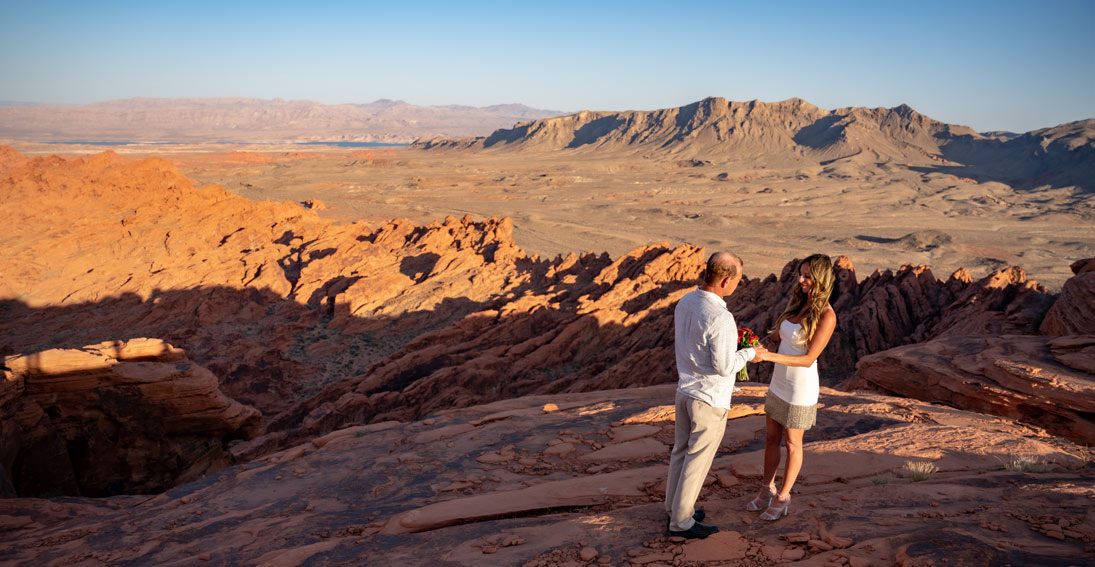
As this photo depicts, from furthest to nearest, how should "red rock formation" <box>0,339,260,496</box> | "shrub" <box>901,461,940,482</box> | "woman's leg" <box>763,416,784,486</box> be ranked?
"red rock formation" <box>0,339,260,496</box> → "shrub" <box>901,461,940,482</box> → "woman's leg" <box>763,416,784,486</box>

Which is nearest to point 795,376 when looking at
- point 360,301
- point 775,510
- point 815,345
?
point 815,345

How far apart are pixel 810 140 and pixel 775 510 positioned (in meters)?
133

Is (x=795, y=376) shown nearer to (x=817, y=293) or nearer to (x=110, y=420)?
Answer: (x=817, y=293)

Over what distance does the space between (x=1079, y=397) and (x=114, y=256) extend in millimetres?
31342

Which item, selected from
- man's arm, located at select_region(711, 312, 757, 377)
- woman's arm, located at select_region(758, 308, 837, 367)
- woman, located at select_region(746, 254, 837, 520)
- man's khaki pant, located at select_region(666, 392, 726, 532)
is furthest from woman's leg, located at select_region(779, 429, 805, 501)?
man's arm, located at select_region(711, 312, 757, 377)

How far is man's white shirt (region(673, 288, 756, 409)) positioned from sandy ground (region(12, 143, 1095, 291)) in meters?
34.2

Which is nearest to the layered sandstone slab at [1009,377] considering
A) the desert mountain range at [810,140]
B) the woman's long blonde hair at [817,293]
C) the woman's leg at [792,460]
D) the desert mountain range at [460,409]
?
the desert mountain range at [460,409]

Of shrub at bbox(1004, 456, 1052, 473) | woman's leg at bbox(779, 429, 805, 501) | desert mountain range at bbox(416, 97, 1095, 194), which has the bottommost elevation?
shrub at bbox(1004, 456, 1052, 473)

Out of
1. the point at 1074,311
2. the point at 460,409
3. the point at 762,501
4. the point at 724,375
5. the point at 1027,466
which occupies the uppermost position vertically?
the point at 724,375

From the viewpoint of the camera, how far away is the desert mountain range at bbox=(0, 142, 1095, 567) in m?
4.79

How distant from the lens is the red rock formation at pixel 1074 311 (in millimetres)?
11742

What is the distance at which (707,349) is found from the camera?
4.09 meters

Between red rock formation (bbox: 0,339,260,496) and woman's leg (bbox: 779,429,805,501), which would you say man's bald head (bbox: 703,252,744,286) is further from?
red rock formation (bbox: 0,339,260,496)

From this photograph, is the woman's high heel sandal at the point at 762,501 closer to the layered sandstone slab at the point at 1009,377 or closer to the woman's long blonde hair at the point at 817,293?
the woman's long blonde hair at the point at 817,293
